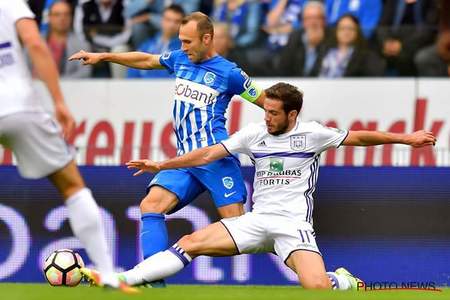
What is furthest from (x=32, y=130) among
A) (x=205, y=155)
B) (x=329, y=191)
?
(x=329, y=191)

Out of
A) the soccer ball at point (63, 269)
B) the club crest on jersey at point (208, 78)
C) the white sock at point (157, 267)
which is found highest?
the club crest on jersey at point (208, 78)

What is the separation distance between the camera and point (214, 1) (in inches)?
600

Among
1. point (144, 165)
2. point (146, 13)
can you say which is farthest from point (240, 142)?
point (146, 13)

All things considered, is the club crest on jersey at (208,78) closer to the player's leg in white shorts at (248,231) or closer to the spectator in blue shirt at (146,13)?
the player's leg in white shorts at (248,231)

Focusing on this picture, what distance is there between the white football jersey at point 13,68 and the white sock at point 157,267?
97.7 inches

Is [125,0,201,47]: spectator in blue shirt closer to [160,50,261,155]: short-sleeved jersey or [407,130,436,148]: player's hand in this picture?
[160,50,261,155]: short-sleeved jersey

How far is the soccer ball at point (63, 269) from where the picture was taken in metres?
10.2

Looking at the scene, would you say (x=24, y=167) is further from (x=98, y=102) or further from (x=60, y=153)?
(x=98, y=102)

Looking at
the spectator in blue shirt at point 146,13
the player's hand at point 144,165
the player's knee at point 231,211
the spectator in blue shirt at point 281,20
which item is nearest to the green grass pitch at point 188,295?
the player's hand at point 144,165

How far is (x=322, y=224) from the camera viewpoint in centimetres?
1173

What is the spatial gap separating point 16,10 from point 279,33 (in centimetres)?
805

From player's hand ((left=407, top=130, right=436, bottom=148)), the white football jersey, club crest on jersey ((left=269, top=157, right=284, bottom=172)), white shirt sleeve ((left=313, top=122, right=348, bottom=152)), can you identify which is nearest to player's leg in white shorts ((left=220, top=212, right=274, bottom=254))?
club crest on jersey ((left=269, top=157, right=284, bottom=172))

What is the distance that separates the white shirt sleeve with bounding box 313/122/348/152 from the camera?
981 cm

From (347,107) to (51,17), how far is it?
3707mm
